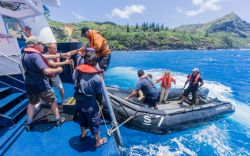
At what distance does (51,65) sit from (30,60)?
67 centimetres

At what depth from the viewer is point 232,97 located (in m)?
12.8

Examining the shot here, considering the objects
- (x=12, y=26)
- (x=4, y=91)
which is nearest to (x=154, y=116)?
(x=4, y=91)

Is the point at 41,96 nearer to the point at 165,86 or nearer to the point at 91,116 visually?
the point at 91,116

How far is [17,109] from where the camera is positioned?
4633 mm

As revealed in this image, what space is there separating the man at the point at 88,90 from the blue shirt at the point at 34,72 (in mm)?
746

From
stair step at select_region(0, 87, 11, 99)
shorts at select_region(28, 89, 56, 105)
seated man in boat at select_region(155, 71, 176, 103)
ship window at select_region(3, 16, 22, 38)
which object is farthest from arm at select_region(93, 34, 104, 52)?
seated man in boat at select_region(155, 71, 176, 103)

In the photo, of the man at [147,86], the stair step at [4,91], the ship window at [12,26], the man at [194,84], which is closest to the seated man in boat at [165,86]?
the man at [194,84]

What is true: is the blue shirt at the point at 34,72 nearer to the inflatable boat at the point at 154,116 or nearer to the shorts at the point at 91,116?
the shorts at the point at 91,116

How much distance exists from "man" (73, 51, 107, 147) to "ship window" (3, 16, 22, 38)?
5.09 meters

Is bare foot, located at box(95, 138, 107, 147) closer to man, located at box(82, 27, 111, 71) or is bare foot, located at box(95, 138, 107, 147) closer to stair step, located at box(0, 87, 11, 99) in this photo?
man, located at box(82, 27, 111, 71)

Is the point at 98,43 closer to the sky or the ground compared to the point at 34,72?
closer to the sky

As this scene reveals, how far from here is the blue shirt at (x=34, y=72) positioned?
3445 millimetres

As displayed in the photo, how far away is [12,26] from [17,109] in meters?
4.51

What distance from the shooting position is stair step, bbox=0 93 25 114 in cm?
438
